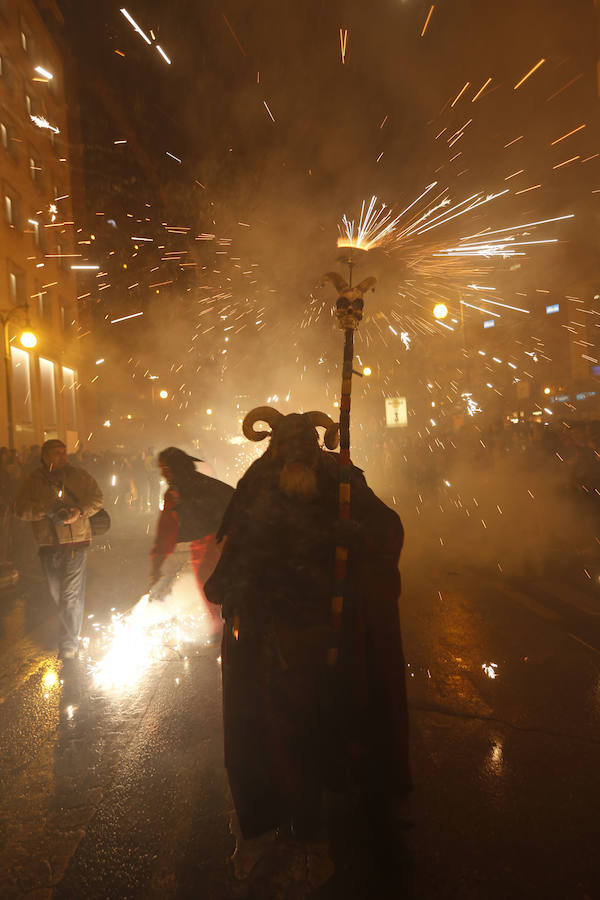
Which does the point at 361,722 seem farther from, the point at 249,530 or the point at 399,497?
the point at 399,497

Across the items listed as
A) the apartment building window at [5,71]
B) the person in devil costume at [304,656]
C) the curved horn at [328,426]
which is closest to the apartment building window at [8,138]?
the apartment building window at [5,71]

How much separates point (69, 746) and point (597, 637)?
4.51 metres

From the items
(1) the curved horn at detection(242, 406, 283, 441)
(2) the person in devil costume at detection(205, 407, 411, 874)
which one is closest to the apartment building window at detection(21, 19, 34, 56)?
(1) the curved horn at detection(242, 406, 283, 441)

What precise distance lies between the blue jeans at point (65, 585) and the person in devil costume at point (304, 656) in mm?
2604

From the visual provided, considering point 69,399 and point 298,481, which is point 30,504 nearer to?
point 298,481

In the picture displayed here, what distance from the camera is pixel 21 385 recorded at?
20828 millimetres

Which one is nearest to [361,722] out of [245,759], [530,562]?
[245,759]

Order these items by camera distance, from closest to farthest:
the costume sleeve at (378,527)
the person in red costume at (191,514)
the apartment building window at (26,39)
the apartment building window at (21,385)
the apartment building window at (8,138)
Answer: the costume sleeve at (378,527) → the person in red costume at (191,514) → the apartment building window at (8,138) → the apartment building window at (21,385) → the apartment building window at (26,39)

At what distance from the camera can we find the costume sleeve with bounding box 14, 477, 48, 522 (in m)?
4.62

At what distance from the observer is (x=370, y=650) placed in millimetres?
2723

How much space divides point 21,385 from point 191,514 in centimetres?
1936

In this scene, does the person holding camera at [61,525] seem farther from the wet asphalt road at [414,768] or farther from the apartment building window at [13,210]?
the apartment building window at [13,210]

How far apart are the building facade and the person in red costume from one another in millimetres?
13367

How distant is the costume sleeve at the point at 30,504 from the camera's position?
15.2 feet
